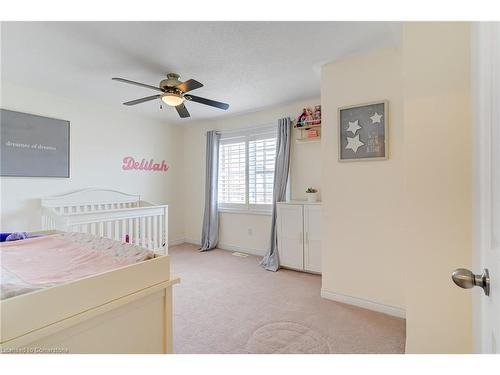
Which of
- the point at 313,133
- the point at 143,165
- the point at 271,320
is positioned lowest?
the point at 271,320

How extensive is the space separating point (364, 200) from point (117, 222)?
286 centimetres

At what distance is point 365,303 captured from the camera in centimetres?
221

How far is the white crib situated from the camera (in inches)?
107

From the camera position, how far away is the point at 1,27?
1715 millimetres

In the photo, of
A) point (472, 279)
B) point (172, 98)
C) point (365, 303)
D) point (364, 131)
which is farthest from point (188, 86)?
point (365, 303)

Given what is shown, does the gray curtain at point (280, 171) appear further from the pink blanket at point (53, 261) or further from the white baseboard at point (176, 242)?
the pink blanket at point (53, 261)

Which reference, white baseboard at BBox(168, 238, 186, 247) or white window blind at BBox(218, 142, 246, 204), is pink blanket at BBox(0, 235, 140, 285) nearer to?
white window blind at BBox(218, 142, 246, 204)

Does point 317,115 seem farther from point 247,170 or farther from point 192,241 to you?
point 192,241

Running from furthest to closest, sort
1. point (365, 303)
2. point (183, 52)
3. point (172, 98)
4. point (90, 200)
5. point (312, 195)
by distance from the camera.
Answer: point (90, 200)
point (312, 195)
point (172, 98)
point (365, 303)
point (183, 52)

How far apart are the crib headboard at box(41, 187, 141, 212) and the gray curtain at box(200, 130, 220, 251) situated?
1.18m

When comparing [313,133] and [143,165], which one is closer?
[313,133]

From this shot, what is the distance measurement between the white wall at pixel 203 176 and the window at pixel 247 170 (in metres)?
0.18

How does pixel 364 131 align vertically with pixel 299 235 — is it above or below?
above
